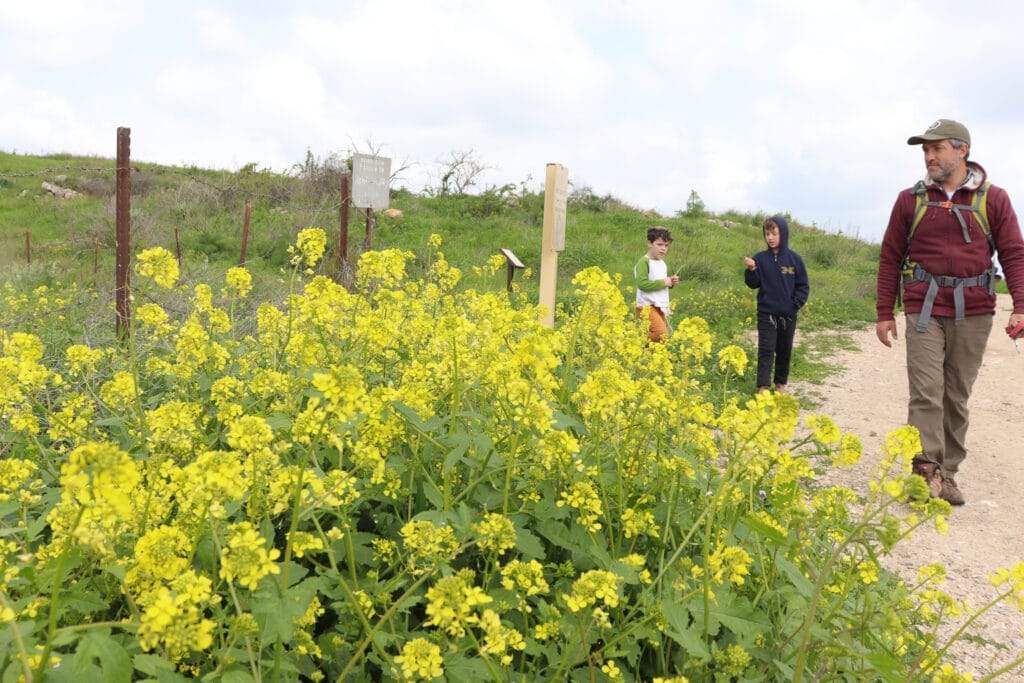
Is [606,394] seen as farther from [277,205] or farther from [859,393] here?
[277,205]

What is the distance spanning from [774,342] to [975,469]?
2072 mm

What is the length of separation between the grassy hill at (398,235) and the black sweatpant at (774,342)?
177 centimetres

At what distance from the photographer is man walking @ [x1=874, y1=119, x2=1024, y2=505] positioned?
4.54 meters

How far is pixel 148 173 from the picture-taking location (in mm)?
21406

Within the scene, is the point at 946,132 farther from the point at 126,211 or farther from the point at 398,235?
the point at 398,235

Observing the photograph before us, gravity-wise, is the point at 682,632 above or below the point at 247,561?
below

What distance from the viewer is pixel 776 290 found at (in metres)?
6.96

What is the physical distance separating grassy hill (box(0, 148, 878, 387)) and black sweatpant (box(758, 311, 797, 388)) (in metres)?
1.77

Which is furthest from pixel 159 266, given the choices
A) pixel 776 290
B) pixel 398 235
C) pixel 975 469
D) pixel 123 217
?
pixel 398 235

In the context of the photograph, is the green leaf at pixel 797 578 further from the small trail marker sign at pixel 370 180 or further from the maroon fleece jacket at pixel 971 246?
the small trail marker sign at pixel 370 180

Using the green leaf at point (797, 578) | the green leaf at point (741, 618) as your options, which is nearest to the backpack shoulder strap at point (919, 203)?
the green leaf at point (797, 578)

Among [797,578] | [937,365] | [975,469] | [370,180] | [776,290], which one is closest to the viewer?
[797,578]

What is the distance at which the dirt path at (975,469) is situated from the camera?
11.5ft

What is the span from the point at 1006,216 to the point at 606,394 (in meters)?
3.95
